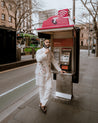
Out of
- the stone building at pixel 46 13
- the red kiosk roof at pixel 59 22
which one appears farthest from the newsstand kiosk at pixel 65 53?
the stone building at pixel 46 13

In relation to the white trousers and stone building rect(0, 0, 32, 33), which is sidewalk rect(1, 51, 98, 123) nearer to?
the white trousers

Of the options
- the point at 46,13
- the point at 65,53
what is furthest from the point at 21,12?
the point at 65,53

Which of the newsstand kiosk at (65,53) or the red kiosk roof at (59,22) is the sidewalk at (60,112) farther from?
the red kiosk roof at (59,22)

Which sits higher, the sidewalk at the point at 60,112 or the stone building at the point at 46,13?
the stone building at the point at 46,13

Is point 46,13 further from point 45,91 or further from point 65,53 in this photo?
point 45,91

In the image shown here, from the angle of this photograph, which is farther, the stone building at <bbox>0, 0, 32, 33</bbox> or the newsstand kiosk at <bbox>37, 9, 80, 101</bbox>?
the stone building at <bbox>0, 0, 32, 33</bbox>

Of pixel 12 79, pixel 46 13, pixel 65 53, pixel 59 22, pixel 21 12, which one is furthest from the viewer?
pixel 21 12

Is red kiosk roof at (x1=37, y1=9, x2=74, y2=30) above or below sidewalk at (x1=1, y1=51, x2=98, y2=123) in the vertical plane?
above

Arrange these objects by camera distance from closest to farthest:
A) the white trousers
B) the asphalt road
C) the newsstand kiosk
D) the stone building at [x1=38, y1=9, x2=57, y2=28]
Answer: the white trousers, the newsstand kiosk, the asphalt road, the stone building at [x1=38, y1=9, x2=57, y2=28]

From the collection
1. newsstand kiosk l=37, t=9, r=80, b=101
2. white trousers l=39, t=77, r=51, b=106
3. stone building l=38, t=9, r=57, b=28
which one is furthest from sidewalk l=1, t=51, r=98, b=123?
stone building l=38, t=9, r=57, b=28

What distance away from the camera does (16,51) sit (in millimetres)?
10898

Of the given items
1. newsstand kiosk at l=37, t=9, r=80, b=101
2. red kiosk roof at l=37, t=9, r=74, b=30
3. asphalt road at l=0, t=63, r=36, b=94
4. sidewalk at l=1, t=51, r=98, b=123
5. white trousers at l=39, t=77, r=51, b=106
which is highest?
red kiosk roof at l=37, t=9, r=74, b=30

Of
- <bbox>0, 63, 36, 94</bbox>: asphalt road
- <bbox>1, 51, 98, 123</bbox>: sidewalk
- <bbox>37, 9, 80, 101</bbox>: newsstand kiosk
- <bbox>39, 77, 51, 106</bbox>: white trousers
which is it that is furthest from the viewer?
<bbox>0, 63, 36, 94</bbox>: asphalt road

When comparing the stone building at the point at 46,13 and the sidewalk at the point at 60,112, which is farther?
the stone building at the point at 46,13
